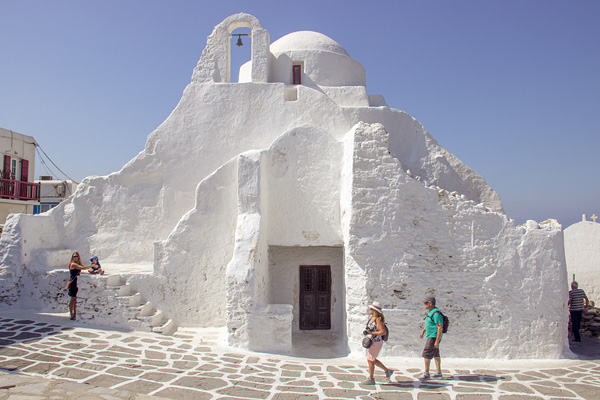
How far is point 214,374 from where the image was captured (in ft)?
20.1

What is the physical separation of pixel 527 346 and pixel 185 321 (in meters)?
6.53

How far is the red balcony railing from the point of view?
53.7 ft

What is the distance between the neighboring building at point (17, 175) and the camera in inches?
650

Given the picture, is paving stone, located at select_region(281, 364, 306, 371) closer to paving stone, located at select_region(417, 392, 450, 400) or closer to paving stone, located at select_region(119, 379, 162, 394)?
paving stone, located at select_region(417, 392, 450, 400)

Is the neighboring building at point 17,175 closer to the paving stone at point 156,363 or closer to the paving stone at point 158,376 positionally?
the paving stone at point 156,363

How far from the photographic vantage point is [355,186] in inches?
304

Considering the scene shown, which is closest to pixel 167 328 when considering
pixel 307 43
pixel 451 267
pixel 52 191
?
pixel 451 267

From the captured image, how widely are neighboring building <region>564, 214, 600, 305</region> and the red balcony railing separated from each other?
19.7m

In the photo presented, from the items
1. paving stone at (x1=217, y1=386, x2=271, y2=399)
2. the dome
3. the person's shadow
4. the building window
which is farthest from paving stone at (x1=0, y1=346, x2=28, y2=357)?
the building window

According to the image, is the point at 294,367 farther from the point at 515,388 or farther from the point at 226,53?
the point at 226,53

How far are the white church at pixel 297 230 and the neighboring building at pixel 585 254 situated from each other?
13.1 feet

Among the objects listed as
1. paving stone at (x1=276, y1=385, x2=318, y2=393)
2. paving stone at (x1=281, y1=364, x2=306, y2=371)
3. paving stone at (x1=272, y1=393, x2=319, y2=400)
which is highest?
paving stone at (x1=281, y1=364, x2=306, y2=371)

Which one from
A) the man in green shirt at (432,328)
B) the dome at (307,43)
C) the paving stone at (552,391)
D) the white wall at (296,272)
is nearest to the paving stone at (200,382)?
the man in green shirt at (432,328)

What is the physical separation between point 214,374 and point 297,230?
3453mm
